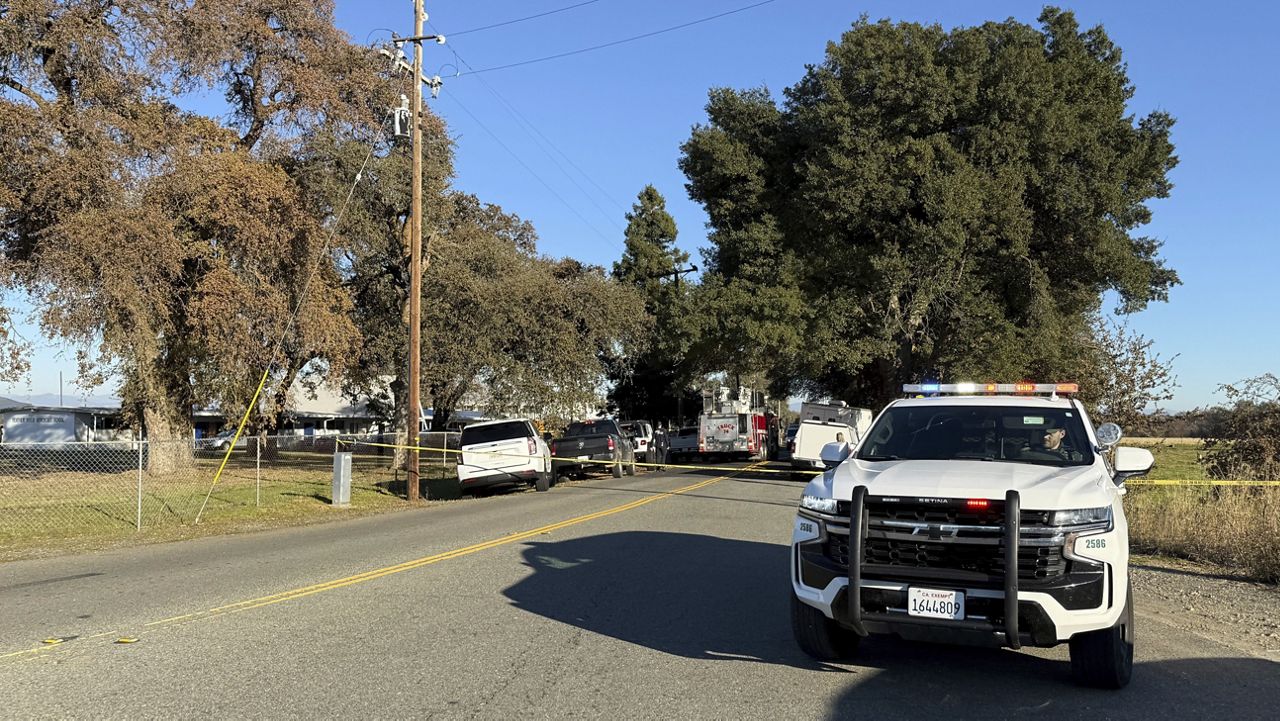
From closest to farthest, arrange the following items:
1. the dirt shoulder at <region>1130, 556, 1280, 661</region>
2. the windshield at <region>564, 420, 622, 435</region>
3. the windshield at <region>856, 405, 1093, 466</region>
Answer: the windshield at <region>856, 405, 1093, 466</region> → the dirt shoulder at <region>1130, 556, 1280, 661</region> → the windshield at <region>564, 420, 622, 435</region>

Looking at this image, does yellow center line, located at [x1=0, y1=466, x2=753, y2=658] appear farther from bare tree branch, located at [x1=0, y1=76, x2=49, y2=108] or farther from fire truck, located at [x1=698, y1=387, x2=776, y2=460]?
fire truck, located at [x1=698, y1=387, x2=776, y2=460]

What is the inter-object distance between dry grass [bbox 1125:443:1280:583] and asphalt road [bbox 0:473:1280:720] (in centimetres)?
250

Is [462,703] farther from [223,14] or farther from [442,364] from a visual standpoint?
[442,364]

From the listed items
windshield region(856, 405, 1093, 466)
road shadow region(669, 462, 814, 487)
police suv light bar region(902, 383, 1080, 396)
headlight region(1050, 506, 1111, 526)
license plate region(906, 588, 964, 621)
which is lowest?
road shadow region(669, 462, 814, 487)

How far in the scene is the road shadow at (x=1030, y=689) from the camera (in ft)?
17.5

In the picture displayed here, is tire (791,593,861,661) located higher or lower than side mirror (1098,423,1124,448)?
lower

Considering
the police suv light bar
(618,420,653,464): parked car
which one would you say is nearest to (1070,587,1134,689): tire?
the police suv light bar

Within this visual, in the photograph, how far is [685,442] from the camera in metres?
43.9

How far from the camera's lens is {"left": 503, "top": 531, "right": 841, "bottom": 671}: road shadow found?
272 inches

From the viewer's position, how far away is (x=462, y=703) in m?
5.38

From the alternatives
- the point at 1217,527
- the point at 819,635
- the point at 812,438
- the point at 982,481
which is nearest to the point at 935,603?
the point at 982,481

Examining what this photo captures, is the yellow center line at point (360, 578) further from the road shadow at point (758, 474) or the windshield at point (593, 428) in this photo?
the windshield at point (593, 428)

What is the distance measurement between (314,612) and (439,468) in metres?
25.9

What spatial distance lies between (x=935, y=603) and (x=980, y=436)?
2.07 metres
